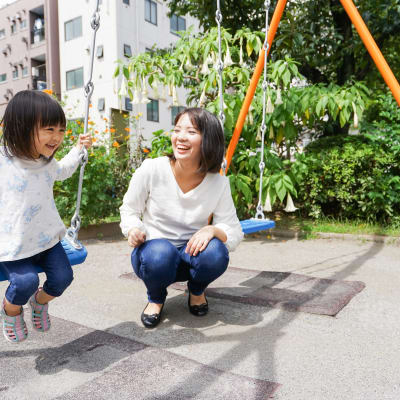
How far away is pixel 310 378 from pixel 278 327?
541mm

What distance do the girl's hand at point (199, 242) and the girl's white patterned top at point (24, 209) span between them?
2.09 feet

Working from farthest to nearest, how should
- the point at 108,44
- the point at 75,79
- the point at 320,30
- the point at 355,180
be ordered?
the point at 75,79 → the point at 108,44 → the point at 320,30 → the point at 355,180

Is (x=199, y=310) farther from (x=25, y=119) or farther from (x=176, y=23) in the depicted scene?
(x=176, y=23)

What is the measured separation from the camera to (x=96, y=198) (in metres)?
4.64

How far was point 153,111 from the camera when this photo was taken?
17.0 metres

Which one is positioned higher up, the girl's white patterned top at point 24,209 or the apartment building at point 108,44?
the apartment building at point 108,44

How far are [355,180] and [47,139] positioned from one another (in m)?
4.14

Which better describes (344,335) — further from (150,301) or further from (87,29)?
(87,29)

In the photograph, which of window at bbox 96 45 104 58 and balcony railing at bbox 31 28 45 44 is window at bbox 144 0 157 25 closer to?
window at bbox 96 45 104 58

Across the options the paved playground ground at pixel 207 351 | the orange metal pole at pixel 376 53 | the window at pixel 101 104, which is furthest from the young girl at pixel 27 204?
the window at pixel 101 104

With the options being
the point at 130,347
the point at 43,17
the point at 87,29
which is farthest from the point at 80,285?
the point at 43,17

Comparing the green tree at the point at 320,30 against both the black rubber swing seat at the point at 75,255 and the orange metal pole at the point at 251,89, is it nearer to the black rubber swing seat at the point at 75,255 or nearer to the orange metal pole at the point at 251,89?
the orange metal pole at the point at 251,89

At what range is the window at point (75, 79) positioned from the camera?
53.9ft

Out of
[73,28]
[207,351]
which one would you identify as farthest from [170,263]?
[73,28]
